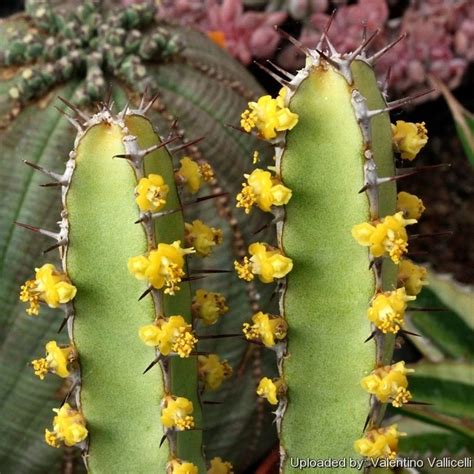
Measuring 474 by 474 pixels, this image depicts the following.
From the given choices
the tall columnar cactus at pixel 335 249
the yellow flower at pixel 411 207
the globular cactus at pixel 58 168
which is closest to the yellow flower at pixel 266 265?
the tall columnar cactus at pixel 335 249

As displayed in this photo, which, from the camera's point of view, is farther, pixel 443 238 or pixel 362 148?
pixel 443 238

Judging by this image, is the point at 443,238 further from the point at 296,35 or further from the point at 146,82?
the point at 146,82

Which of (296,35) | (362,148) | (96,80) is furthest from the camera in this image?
(296,35)

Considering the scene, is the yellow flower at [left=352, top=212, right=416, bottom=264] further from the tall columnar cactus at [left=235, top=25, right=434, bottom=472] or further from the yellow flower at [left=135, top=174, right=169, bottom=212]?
the yellow flower at [left=135, top=174, right=169, bottom=212]

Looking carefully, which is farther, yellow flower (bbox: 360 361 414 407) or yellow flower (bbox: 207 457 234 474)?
yellow flower (bbox: 207 457 234 474)

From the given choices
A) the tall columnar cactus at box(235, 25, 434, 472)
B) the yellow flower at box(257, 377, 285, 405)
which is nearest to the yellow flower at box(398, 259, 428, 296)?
the tall columnar cactus at box(235, 25, 434, 472)

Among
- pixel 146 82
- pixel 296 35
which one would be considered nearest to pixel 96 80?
pixel 146 82
